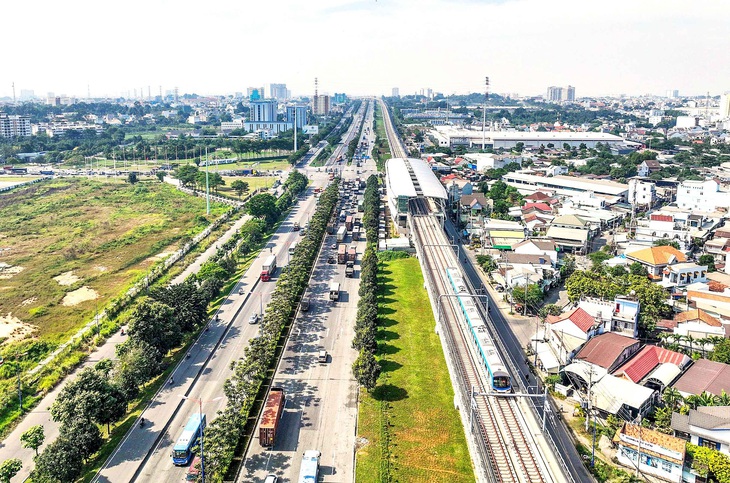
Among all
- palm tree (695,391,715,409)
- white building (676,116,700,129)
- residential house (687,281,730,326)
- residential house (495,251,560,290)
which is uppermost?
white building (676,116,700,129)

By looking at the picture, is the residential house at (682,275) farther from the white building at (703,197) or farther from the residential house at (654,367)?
the white building at (703,197)

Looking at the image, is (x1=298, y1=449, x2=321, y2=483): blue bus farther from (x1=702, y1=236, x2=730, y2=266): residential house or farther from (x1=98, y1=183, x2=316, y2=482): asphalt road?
(x1=702, y1=236, x2=730, y2=266): residential house

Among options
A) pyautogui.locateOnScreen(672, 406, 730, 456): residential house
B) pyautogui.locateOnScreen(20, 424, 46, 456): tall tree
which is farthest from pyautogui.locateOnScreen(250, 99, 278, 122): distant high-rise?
pyautogui.locateOnScreen(672, 406, 730, 456): residential house

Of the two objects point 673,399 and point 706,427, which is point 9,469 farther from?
point 673,399

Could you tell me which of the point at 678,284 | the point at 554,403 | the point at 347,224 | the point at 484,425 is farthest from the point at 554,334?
the point at 347,224

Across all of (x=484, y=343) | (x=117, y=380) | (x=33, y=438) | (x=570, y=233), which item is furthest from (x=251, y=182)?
(x=33, y=438)
